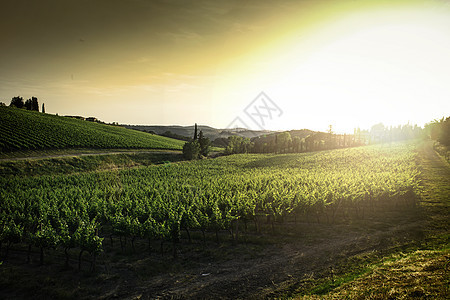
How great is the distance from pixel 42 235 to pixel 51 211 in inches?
269

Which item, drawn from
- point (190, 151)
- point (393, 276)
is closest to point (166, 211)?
point (393, 276)

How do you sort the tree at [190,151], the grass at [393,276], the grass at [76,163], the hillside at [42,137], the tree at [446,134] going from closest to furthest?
the grass at [393,276] < the grass at [76,163] < the hillside at [42,137] < the tree at [446,134] < the tree at [190,151]

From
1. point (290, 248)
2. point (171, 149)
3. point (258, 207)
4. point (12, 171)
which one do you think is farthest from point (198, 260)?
point (171, 149)

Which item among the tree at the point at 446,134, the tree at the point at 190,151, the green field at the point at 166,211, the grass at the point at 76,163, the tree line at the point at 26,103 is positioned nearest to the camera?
the green field at the point at 166,211

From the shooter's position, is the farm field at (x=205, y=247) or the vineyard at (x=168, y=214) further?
the vineyard at (x=168, y=214)

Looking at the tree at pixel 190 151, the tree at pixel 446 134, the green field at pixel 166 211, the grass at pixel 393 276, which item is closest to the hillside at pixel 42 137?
the tree at pixel 190 151

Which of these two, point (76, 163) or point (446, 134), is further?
point (446, 134)

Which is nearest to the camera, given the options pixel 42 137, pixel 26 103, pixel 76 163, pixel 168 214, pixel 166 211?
pixel 168 214

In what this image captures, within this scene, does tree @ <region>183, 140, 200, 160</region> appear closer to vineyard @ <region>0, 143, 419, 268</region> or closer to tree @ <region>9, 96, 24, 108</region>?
vineyard @ <region>0, 143, 419, 268</region>

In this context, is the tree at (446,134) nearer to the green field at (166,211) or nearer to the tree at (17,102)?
the green field at (166,211)

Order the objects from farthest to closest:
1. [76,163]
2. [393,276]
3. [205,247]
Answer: [76,163], [205,247], [393,276]

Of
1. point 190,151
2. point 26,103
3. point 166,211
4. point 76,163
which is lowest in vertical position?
point 166,211

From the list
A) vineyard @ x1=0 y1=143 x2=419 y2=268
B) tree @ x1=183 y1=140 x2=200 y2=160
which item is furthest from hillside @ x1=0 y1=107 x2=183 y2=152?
vineyard @ x1=0 y1=143 x2=419 y2=268

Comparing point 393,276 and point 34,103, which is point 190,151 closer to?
point 393,276
